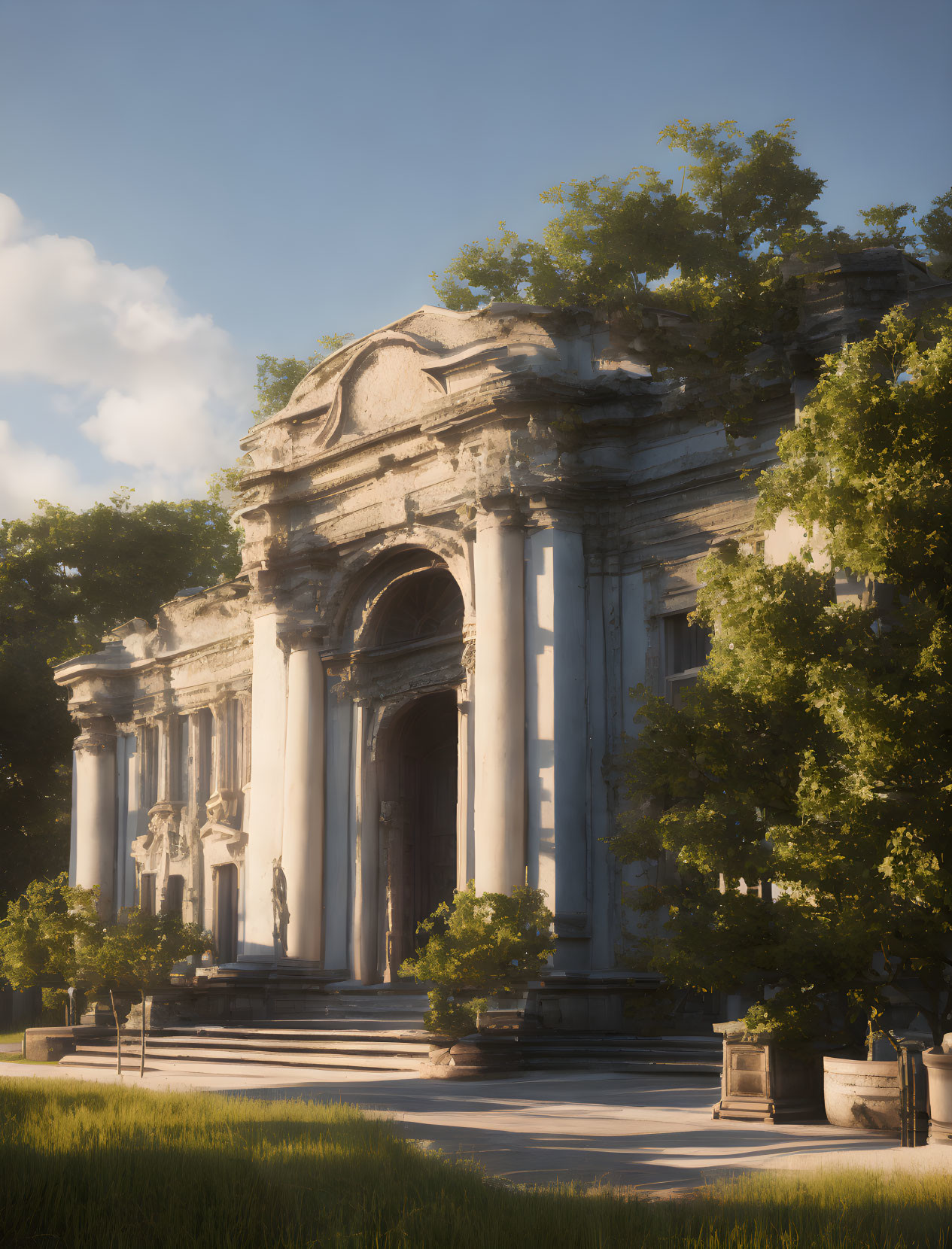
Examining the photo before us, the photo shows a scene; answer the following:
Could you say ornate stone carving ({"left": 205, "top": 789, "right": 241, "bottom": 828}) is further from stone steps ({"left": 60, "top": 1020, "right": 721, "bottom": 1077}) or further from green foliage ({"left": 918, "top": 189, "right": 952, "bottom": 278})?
green foliage ({"left": 918, "top": 189, "right": 952, "bottom": 278})

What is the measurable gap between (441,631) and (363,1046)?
9.09 m

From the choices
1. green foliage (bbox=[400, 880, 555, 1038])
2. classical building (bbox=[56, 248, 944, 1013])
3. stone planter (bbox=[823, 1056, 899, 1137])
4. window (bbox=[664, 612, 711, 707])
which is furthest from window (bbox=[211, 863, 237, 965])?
stone planter (bbox=[823, 1056, 899, 1137])

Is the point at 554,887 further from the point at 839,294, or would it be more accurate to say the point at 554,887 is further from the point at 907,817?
the point at 907,817

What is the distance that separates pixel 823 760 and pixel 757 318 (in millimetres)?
11262

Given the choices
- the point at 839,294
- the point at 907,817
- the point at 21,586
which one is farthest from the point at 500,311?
the point at 21,586

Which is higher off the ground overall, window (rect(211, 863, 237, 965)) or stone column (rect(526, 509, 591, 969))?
stone column (rect(526, 509, 591, 969))

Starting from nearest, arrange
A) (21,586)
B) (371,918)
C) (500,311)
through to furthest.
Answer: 1. (500,311)
2. (371,918)
3. (21,586)

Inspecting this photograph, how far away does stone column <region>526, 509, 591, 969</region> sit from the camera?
2327 cm

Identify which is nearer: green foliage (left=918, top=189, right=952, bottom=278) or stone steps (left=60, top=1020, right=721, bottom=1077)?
stone steps (left=60, top=1020, right=721, bottom=1077)

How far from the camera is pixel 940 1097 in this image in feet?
35.3

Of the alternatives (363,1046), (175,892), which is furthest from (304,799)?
(175,892)

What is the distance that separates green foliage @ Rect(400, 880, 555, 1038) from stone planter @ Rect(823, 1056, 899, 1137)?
7.57 metres

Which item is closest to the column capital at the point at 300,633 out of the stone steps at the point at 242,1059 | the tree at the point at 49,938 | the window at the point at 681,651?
the tree at the point at 49,938

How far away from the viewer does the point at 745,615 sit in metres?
13.1
